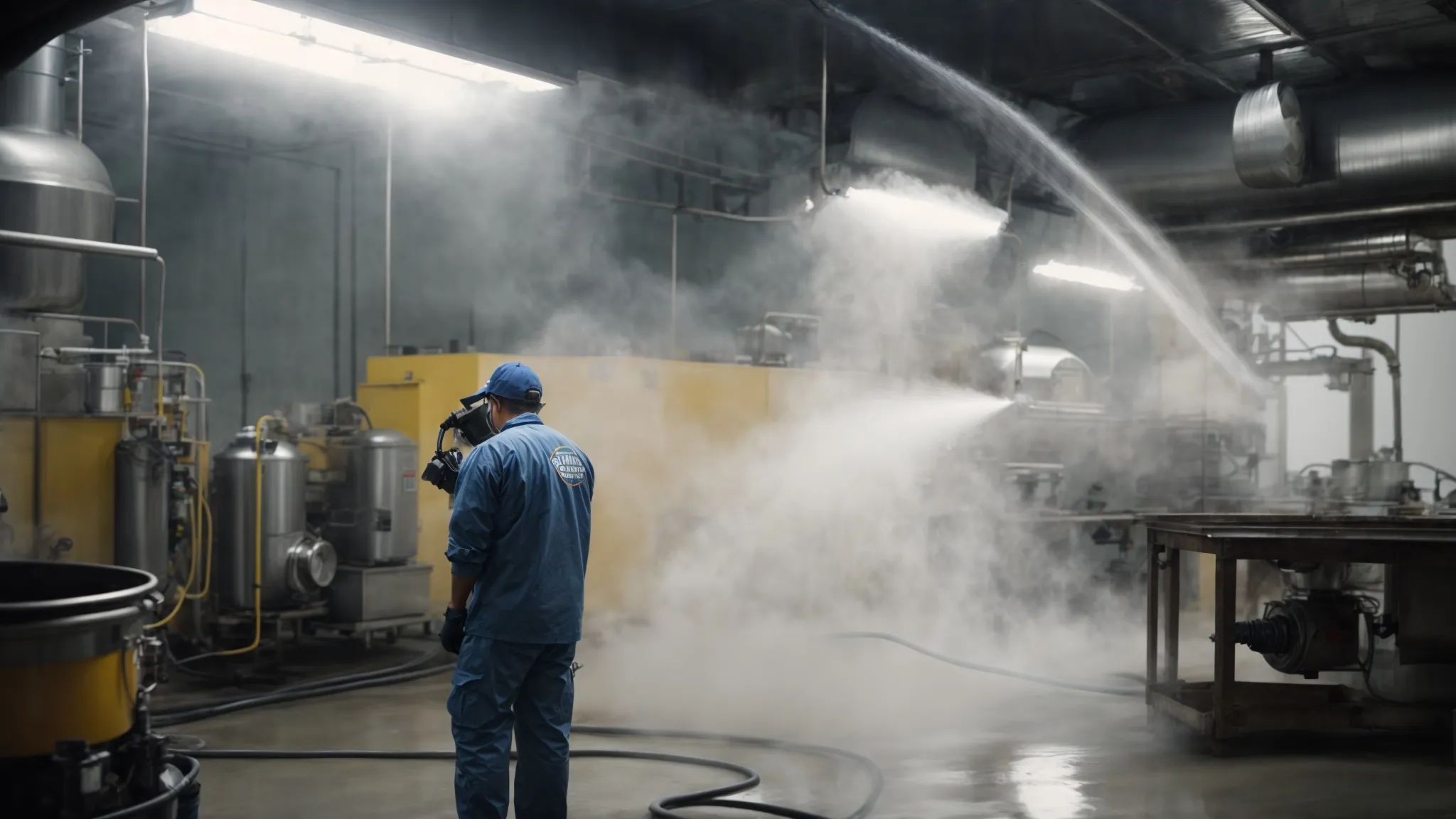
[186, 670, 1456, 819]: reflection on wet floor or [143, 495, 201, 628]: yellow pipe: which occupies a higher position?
[143, 495, 201, 628]: yellow pipe

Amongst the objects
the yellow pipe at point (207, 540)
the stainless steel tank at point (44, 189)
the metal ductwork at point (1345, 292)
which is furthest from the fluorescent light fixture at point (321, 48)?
the metal ductwork at point (1345, 292)

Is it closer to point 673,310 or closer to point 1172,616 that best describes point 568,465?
point 1172,616

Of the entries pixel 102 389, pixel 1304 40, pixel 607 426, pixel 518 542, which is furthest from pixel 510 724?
pixel 1304 40

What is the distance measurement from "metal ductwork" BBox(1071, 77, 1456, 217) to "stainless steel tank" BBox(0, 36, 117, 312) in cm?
667

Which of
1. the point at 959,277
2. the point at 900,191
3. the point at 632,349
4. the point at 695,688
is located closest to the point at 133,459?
the point at 695,688

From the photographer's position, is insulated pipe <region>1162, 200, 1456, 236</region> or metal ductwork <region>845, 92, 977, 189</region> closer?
metal ductwork <region>845, 92, 977, 189</region>

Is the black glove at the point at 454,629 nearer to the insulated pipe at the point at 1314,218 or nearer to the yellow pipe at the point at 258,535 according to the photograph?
the yellow pipe at the point at 258,535

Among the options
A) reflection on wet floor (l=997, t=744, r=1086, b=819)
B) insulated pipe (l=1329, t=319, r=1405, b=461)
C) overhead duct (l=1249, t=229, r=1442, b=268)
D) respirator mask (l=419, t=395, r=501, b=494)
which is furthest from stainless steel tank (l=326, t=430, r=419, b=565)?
insulated pipe (l=1329, t=319, r=1405, b=461)

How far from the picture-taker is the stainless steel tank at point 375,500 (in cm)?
755

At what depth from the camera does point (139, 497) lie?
6285 millimetres

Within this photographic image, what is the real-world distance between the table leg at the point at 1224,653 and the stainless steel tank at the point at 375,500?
4.69 metres

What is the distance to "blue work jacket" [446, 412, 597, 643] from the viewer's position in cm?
381

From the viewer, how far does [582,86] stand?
8500 mm

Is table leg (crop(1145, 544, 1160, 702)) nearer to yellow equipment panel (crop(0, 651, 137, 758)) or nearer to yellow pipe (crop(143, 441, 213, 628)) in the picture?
yellow equipment panel (crop(0, 651, 137, 758))
